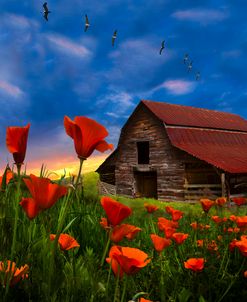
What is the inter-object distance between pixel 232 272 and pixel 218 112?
30.6 m

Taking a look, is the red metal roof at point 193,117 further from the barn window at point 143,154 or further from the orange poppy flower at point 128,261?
the orange poppy flower at point 128,261

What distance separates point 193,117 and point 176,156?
17.8 feet

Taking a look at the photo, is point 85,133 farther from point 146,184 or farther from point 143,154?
point 143,154

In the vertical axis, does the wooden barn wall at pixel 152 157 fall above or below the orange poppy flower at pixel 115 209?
above

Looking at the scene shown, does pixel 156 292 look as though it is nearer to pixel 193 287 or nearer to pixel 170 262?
pixel 193 287

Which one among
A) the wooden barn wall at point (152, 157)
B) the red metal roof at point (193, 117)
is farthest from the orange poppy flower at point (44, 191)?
the red metal roof at point (193, 117)

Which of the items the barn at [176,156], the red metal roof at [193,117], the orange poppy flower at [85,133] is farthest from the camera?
the red metal roof at [193,117]

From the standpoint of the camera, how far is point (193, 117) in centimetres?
2814

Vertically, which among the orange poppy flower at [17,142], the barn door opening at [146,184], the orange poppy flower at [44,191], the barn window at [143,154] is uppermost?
the barn window at [143,154]

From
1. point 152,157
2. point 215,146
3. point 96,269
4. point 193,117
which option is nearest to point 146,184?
point 152,157

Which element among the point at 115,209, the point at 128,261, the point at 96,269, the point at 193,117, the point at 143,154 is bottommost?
the point at 96,269

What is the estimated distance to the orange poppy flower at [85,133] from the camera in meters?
1.53

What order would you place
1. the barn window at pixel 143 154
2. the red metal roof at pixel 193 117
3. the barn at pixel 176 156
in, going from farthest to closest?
the barn window at pixel 143 154 < the red metal roof at pixel 193 117 < the barn at pixel 176 156

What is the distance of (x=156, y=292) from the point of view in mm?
2486
